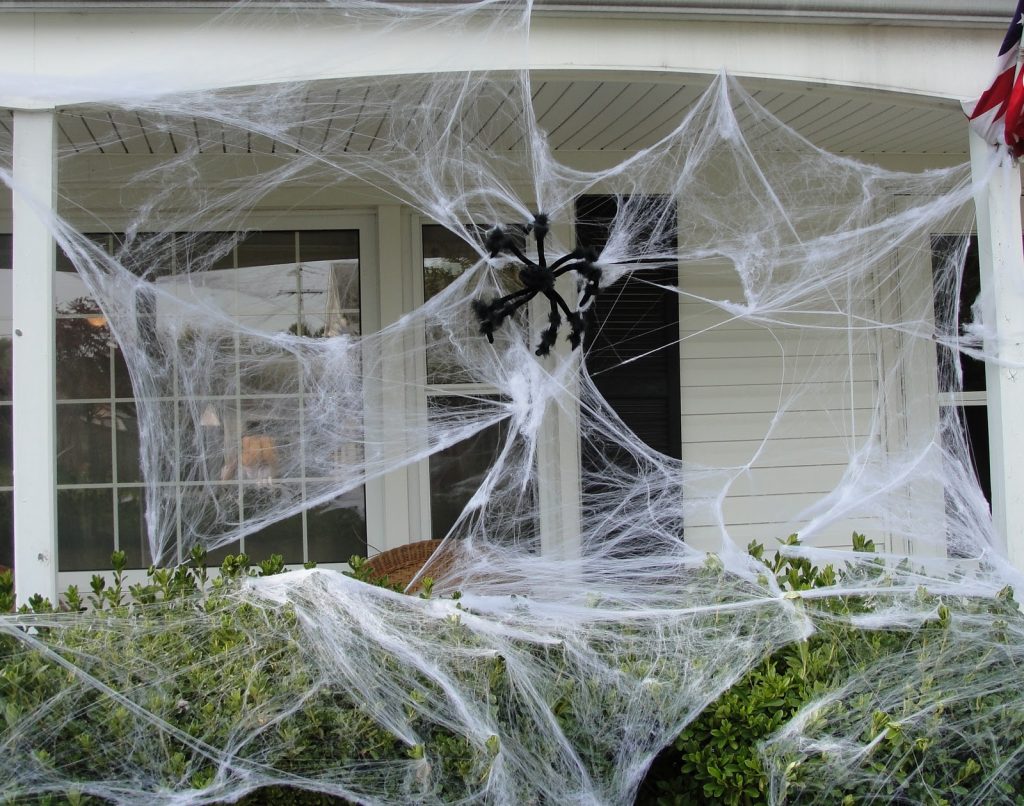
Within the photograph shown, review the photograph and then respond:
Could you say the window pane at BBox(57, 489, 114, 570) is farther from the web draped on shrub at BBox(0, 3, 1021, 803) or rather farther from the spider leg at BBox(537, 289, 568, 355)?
the spider leg at BBox(537, 289, 568, 355)

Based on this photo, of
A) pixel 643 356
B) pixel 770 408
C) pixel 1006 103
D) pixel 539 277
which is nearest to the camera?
pixel 539 277

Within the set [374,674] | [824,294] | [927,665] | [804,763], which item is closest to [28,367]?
[374,674]

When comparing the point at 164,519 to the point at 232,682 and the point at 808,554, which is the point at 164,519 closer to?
the point at 232,682

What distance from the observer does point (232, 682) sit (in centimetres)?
267

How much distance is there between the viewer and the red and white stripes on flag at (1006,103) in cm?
351

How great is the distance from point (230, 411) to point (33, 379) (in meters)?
1.66

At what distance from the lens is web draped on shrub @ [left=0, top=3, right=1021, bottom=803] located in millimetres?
2645

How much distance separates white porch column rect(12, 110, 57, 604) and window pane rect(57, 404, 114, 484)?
1.64 meters

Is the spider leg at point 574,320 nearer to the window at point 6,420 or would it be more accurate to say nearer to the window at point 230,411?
the window at point 230,411

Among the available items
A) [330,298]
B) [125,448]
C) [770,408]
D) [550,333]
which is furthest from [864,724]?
[125,448]

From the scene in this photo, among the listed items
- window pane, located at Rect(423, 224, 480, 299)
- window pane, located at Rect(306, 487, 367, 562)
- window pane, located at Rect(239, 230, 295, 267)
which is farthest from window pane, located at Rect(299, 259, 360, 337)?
window pane, located at Rect(306, 487, 367, 562)

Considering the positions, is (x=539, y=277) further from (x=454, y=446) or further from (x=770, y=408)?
(x=770, y=408)

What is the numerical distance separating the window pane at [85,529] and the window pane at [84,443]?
92 mm

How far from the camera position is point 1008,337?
3.66 meters
